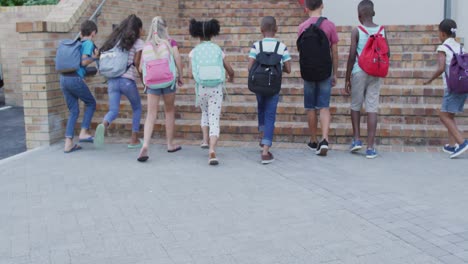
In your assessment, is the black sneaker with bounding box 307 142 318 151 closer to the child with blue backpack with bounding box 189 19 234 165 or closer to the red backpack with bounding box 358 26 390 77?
the red backpack with bounding box 358 26 390 77

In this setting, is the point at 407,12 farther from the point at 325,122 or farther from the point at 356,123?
the point at 325,122

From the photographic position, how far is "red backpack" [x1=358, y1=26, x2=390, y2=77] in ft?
22.4

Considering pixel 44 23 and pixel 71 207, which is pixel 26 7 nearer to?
pixel 44 23

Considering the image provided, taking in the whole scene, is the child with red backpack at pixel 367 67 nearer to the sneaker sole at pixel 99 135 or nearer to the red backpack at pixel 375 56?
the red backpack at pixel 375 56

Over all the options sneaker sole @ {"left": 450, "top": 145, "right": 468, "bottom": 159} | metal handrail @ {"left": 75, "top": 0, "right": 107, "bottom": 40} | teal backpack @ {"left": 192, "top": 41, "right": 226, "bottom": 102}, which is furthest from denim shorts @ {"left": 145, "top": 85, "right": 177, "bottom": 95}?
sneaker sole @ {"left": 450, "top": 145, "right": 468, "bottom": 159}

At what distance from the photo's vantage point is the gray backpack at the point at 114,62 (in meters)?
7.18

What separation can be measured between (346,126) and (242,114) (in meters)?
1.50

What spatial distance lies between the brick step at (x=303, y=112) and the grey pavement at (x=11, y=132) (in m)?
1.48

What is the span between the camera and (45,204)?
211 inches

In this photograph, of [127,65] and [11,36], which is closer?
[127,65]

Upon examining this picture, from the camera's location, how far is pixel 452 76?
675cm

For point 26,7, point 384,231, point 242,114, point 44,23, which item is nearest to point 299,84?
point 242,114

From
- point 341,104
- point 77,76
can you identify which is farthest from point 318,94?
point 77,76

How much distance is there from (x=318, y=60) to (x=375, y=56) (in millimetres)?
685
